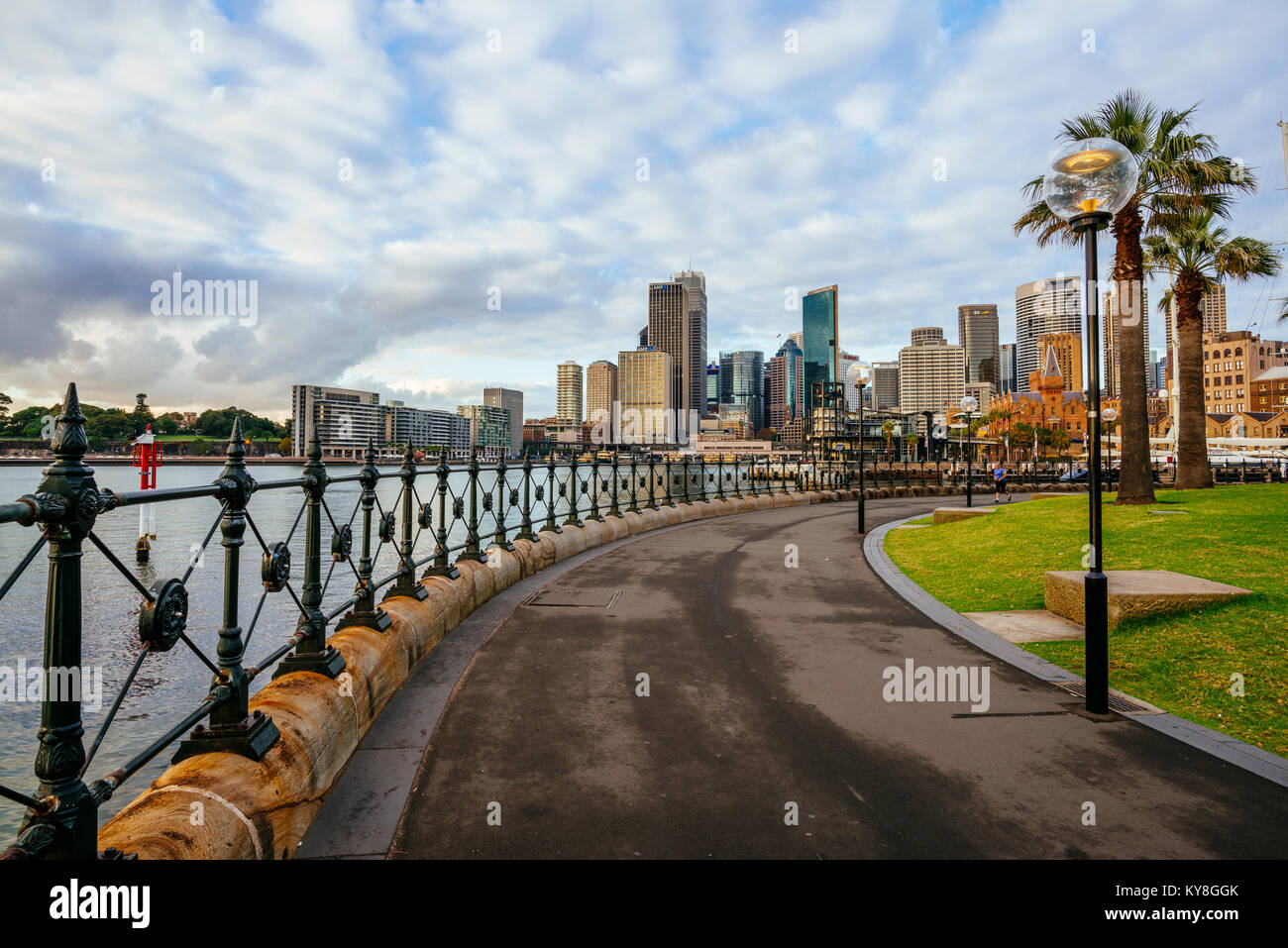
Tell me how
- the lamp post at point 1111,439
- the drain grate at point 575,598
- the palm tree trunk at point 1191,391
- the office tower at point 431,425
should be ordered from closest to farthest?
the drain grate at point 575,598, the palm tree trunk at point 1191,391, the lamp post at point 1111,439, the office tower at point 431,425

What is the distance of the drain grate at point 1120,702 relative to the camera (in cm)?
520

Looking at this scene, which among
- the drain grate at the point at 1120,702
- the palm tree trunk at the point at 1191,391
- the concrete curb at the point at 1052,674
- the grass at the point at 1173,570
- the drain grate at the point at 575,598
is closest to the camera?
the concrete curb at the point at 1052,674

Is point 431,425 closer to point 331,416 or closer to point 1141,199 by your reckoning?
point 331,416

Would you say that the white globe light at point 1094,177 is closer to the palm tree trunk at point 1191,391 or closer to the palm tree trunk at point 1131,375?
the palm tree trunk at point 1131,375

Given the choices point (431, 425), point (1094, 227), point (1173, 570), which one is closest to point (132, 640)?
point (1094, 227)

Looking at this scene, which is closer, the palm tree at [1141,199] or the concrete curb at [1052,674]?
the concrete curb at [1052,674]

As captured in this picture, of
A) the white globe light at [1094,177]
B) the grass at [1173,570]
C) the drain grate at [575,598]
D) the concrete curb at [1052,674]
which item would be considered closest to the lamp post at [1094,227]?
the white globe light at [1094,177]

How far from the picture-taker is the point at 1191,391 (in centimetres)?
2169

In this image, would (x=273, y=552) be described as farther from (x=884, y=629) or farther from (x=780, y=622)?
(x=884, y=629)

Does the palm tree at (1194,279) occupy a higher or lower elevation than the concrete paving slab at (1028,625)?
higher

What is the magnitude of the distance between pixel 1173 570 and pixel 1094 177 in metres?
6.48

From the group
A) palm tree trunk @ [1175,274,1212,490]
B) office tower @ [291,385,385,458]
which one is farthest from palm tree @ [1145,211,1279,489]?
office tower @ [291,385,385,458]

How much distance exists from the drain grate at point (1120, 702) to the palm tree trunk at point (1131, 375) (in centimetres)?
1561

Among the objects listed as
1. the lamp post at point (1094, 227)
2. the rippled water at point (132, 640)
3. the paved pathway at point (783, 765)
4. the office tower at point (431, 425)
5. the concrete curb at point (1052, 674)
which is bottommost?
the rippled water at point (132, 640)
